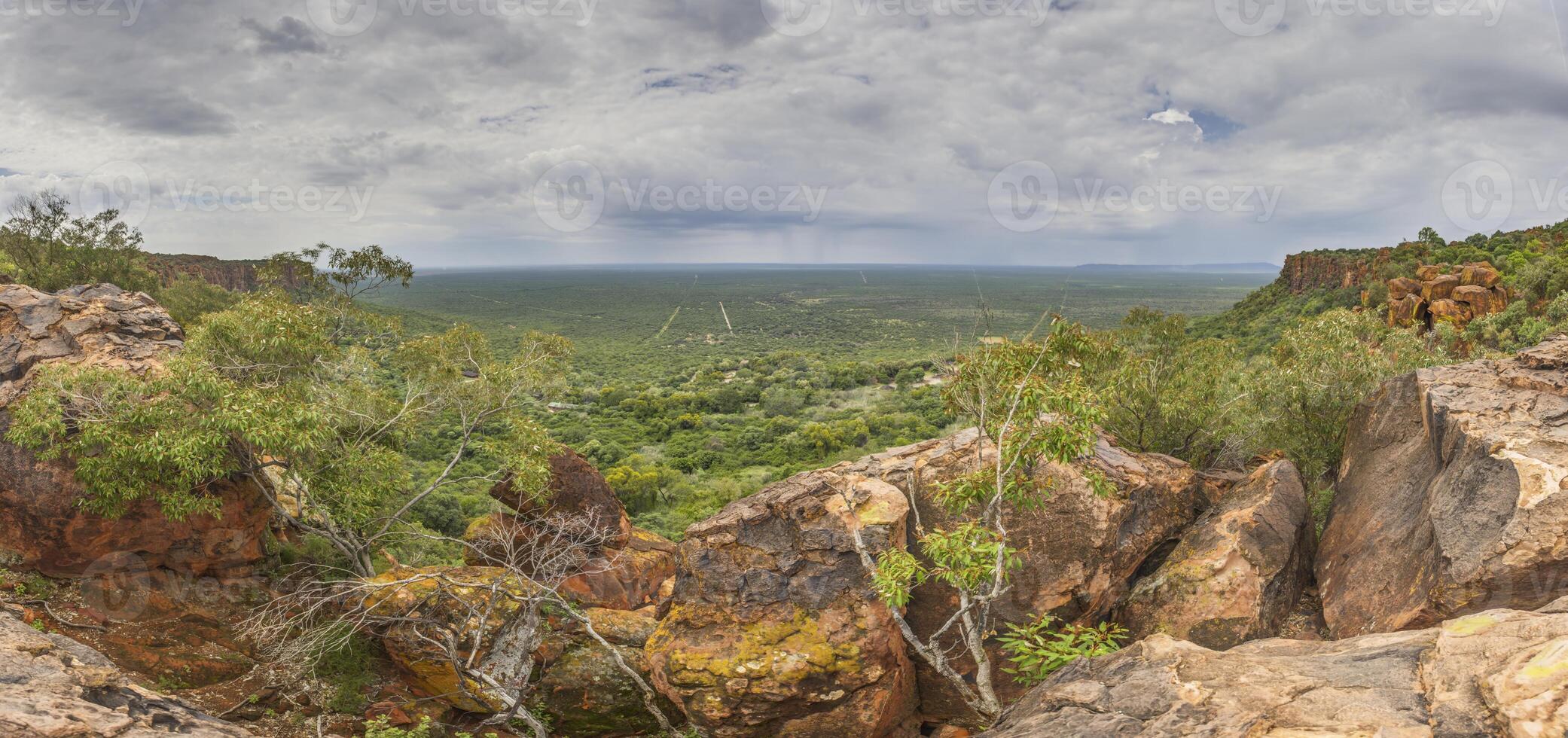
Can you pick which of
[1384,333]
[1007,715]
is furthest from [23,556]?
[1384,333]

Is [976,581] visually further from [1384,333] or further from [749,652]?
[1384,333]

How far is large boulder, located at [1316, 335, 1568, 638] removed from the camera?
302 inches

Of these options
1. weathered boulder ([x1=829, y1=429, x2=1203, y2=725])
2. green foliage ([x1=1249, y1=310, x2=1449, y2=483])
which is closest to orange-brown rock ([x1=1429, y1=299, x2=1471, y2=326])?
green foliage ([x1=1249, y1=310, x2=1449, y2=483])

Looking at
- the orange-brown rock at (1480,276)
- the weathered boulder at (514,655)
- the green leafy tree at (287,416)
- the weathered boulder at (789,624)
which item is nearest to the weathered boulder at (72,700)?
the green leafy tree at (287,416)

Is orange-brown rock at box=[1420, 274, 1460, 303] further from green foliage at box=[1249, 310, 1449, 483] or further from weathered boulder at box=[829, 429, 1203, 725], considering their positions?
weathered boulder at box=[829, 429, 1203, 725]

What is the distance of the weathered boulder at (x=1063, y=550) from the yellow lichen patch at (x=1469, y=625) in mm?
5476

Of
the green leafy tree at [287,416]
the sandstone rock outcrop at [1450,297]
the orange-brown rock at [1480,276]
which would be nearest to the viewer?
the green leafy tree at [287,416]

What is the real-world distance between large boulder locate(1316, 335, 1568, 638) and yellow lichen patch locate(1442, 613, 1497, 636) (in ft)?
8.92

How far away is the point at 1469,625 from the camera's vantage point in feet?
18.8

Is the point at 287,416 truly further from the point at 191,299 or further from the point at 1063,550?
the point at 191,299

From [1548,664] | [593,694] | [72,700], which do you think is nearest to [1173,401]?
[1548,664]

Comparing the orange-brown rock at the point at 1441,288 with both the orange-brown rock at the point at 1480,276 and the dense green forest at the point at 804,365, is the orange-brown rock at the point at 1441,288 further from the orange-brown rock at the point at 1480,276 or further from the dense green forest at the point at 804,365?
the dense green forest at the point at 804,365

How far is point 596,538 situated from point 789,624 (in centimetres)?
708

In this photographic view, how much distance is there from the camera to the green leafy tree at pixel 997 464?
7875 mm
